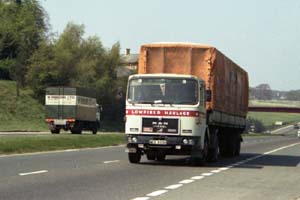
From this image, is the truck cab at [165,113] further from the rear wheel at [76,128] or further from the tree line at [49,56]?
the tree line at [49,56]

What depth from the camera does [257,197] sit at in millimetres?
14297

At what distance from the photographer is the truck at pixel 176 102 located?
21734 mm

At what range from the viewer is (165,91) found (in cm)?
2186

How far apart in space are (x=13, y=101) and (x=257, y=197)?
6664cm

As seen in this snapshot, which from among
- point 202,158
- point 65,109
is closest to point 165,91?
point 202,158

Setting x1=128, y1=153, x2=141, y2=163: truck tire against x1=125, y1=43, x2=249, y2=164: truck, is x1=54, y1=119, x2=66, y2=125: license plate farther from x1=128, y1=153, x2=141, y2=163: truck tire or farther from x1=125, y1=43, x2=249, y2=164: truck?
x1=128, y1=153, x2=141, y2=163: truck tire

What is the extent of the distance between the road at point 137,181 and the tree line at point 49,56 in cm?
6067

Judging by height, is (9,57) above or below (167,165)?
above

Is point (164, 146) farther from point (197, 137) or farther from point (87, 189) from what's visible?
point (87, 189)

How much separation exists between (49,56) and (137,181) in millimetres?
69656

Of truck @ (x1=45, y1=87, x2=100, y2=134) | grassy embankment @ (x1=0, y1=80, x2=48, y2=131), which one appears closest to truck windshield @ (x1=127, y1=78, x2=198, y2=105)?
truck @ (x1=45, y1=87, x2=100, y2=134)

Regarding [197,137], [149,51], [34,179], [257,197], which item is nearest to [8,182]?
[34,179]

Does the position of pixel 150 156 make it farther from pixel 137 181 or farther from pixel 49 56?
pixel 49 56

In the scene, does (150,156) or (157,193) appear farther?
(150,156)
